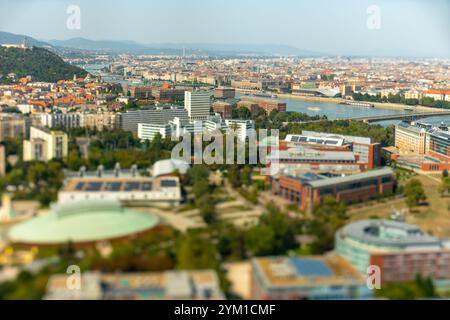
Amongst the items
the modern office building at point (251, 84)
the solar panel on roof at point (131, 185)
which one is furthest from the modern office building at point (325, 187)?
the modern office building at point (251, 84)

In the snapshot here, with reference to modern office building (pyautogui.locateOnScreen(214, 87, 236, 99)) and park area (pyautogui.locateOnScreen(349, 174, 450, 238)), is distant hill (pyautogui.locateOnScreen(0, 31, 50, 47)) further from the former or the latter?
modern office building (pyautogui.locateOnScreen(214, 87, 236, 99))

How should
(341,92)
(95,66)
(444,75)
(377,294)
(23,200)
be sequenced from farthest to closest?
(444,75), (341,92), (95,66), (23,200), (377,294)

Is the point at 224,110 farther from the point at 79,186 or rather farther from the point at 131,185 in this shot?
the point at 79,186

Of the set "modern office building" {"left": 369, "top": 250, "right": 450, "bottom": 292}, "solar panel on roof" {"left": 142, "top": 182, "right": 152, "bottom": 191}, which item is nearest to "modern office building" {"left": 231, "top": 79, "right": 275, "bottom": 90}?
"solar panel on roof" {"left": 142, "top": 182, "right": 152, "bottom": 191}

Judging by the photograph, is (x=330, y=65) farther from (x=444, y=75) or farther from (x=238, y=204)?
(x=238, y=204)

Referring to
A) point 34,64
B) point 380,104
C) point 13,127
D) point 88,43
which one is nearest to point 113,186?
point 13,127

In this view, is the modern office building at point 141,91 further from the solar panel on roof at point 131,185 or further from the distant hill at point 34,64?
the solar panel on roof at point 131,185

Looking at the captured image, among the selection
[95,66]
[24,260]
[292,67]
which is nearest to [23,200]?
[24,260]

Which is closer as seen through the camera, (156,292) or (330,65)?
(156,292)
